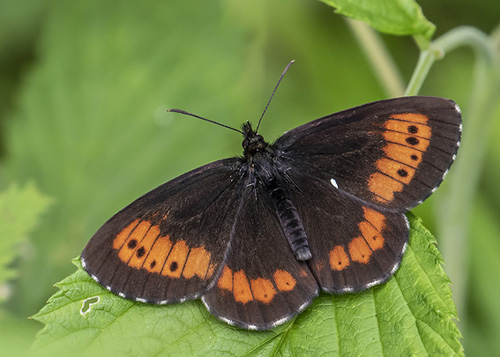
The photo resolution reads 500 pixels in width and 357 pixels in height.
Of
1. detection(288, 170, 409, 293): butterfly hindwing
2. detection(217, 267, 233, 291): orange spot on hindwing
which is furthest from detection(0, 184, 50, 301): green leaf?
detection(288, 170, 409, 293): butterfly hindwing

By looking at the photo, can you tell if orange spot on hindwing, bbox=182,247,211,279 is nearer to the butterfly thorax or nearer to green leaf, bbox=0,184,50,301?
the butterfly thorax

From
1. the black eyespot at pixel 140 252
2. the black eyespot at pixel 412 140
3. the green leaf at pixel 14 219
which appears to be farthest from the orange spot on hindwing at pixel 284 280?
the green leaf at pixel 14 219

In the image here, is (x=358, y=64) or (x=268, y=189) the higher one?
(x=358, y=64)

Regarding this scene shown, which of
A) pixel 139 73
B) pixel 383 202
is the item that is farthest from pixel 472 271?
pixel 139 73

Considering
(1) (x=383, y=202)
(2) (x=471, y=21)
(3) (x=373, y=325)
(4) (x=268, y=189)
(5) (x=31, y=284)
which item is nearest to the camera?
(3) (x=373, y=325)

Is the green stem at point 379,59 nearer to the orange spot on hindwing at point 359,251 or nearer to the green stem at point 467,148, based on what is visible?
the green stem at point 467,148

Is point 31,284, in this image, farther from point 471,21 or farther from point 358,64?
point 471,21

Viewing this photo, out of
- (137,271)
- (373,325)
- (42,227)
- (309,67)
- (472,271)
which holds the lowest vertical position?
(373,325)
